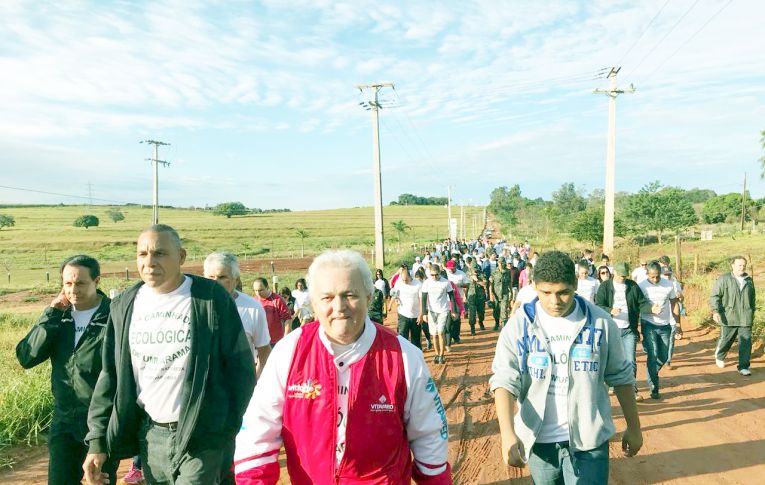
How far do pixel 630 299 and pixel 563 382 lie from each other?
5.23 meters

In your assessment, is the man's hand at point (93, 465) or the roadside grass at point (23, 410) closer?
the man's hand at point (93, 465)

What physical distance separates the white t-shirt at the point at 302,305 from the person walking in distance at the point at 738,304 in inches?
257

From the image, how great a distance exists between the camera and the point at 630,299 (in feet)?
25.4

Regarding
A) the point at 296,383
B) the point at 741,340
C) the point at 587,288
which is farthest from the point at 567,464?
the point at 741,340

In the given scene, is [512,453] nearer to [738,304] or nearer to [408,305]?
[408,305]

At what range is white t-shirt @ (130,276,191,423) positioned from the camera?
118 inches

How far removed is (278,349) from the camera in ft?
7.40

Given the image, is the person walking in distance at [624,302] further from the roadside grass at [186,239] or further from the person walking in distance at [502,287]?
the roadside grass at [186,239]

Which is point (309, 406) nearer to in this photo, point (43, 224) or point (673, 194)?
point (673, 194)

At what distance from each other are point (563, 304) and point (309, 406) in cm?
165

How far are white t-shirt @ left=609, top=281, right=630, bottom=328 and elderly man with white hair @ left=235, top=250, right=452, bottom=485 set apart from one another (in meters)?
6.21

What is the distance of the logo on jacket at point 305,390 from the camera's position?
215 centimetres

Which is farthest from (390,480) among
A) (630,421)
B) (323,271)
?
(630,421)

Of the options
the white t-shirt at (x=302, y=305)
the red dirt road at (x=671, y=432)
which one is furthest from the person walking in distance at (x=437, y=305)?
the white t-shirt at (x=302, y=305)
